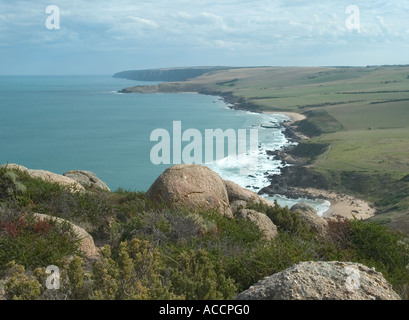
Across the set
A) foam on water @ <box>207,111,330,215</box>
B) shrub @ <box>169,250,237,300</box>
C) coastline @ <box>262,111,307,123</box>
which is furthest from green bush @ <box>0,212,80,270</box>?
coastline @ <box>262,111,307,123</box>

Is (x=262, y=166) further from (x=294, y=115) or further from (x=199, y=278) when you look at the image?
(x=199, y=278)

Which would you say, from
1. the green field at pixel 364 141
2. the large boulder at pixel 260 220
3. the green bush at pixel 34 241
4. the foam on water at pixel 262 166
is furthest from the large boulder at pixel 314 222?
the foam on water at pixel 262 166

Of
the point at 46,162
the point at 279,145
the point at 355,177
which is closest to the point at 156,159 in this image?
the point at 46,162

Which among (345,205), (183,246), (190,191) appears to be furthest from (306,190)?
(183,246)

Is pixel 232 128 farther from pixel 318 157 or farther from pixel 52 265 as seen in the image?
pixel 52 265

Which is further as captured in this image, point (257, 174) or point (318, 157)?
point (318, 157)

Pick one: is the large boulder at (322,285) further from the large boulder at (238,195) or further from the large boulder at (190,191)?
the large boulder at (238,195)

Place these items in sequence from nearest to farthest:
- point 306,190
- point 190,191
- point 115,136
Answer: point 190,191 < point 306,190 < point 115,136
